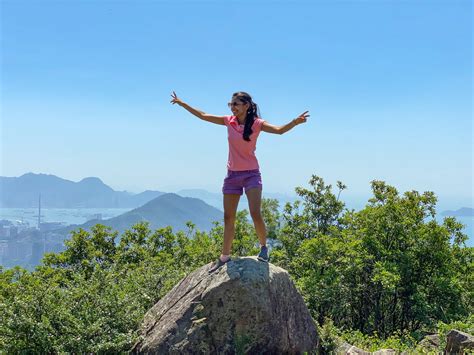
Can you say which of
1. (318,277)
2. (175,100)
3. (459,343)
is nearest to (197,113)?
(175,100)

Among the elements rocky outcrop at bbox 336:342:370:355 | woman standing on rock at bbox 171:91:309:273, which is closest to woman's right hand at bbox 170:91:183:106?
woman standing on rock at bbox 171:91:309:273

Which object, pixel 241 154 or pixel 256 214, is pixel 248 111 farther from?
pixel 256 214

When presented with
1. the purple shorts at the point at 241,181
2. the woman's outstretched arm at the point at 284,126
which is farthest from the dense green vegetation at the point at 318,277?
the woman's outstretched arm at the point at 284,126

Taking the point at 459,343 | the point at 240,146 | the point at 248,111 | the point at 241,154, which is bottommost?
the point at 459,343

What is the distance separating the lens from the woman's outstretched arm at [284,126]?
7.44 metres

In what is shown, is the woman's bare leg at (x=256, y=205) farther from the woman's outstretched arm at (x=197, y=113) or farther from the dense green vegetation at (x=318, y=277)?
the dense green vegetation at (x=318, y=277)

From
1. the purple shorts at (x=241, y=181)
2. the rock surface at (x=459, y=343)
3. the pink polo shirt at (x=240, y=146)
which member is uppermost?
the pink polo shirt at (x=240, y=146)

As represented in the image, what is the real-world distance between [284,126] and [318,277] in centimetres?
1316

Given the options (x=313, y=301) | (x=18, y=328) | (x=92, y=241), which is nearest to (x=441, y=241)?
(x=313, y=301)

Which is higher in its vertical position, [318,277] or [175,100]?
[175,100]

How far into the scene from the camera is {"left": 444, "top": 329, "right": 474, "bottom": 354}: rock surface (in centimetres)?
867

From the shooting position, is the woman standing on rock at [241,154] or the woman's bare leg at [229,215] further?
the woman's bare leg at [229,215]

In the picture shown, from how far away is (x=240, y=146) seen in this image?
8.31 metres

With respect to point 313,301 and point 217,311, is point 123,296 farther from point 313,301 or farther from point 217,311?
point 313,301
